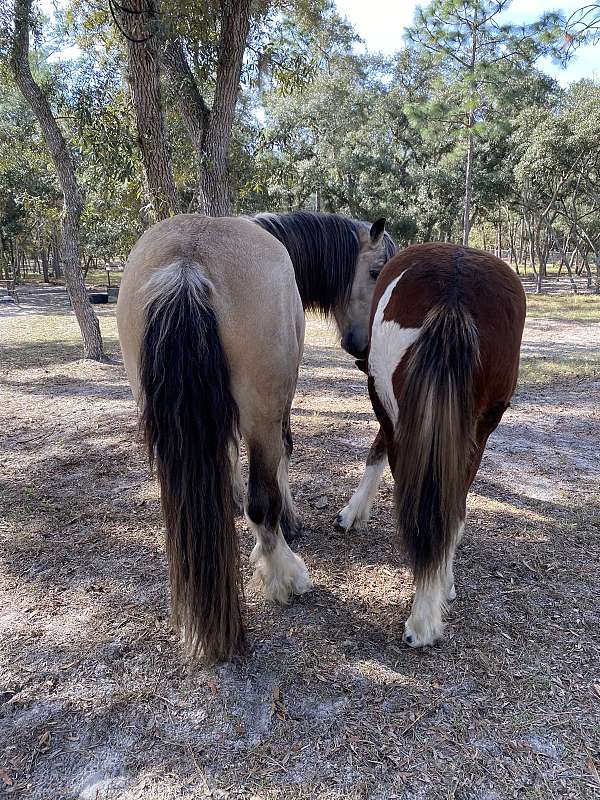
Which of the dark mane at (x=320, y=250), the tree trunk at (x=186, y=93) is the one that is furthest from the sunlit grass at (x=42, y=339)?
the dark mane at (x=320, y=250)

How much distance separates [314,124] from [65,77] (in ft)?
43.3

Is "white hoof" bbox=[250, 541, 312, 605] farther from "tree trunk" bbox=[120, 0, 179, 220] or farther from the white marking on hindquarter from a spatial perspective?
"tree trunk" bbox=[120, 0, 179, 220]

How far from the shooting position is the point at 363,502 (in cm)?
305

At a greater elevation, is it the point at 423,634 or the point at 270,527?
the point at 270,527

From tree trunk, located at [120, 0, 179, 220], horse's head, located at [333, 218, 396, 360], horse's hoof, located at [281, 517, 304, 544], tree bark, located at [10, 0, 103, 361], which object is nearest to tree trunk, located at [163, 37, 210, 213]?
tree trunk, located at [120, 0, 179, 220]

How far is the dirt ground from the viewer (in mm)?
1573

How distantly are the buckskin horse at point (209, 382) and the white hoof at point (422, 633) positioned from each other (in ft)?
2.29

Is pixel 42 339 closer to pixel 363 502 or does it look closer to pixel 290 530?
pixel 290 530

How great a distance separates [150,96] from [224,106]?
1140mm

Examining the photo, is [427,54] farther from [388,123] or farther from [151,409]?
[151,409]

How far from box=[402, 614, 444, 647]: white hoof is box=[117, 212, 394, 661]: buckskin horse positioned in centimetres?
70

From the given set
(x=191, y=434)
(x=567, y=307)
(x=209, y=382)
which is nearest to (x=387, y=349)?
(x=209, y=382)

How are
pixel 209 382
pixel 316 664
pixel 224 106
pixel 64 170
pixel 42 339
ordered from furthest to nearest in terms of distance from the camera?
pixel 42 339 → pixel 64 170 → pixel 224 106 → pixel 316 664 → pixel 209 382

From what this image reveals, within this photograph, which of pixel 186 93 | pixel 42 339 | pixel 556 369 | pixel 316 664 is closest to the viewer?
pixel 316 664
